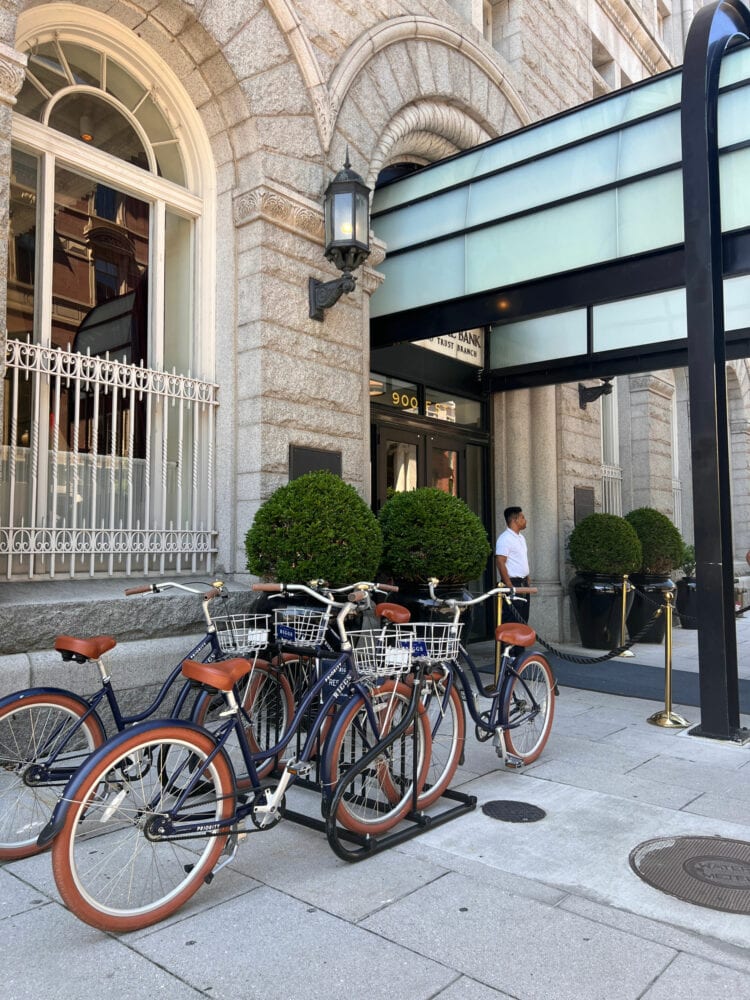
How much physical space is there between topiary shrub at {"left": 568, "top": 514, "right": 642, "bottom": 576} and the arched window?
6113 millimetres

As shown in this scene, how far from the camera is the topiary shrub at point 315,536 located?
5.81 metres

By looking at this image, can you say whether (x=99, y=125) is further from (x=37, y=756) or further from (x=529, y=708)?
(x=529, y=708)

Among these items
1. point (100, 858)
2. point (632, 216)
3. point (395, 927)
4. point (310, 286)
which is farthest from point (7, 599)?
point (632, 216)

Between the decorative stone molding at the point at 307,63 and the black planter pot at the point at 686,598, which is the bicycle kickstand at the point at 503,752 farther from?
the black planter pot at the point at 686,598

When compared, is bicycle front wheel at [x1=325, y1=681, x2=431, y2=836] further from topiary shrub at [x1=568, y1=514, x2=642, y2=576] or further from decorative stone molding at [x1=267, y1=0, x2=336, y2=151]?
topiary shrub at [x1=568, y1=514, x2=642, y2=576]

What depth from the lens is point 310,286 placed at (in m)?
7.44

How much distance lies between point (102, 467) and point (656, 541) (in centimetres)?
874

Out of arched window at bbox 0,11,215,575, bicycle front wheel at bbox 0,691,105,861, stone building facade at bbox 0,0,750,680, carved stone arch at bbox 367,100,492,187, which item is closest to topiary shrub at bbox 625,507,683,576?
stone building facade at bbox 0,0,750,680

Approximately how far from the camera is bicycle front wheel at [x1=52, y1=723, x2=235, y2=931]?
291 centimetres

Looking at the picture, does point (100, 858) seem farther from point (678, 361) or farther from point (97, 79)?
point (678, 361)

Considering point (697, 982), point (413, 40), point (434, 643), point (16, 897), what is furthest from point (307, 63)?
point (697, 982)

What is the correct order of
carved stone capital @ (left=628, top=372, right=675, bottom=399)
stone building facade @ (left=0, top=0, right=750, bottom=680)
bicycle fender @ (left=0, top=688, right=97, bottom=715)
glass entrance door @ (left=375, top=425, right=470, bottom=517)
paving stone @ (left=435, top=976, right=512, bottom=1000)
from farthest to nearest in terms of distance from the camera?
1. carved stone capital @ (left=628, top=372, right=675, bottom=399)
2. glass entrance door @ (left=375, top=425, right=470, bottom=517)
3. stone building facade @ (left=0, top=0, right=750, bottom=680)
4. bicycle fender @ (left=0, top=688, right=97, bottom=715)
5. paving stone @ (left=435, top=976, right=512, bottom=1000)

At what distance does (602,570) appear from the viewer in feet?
35.7

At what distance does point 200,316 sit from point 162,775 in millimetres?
5042
